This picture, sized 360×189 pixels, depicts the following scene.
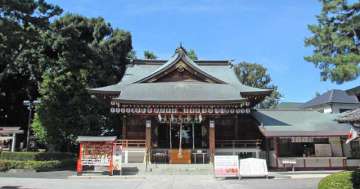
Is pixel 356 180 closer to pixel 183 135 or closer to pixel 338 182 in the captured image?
pixel 338 182

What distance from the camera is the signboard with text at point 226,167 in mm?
20078

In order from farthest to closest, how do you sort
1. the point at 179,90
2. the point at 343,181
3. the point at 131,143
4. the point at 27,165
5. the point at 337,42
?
the point at 179,90 < the point at 131,143 < the point at 27,165 < the point at 337,42 < the point at 343,181

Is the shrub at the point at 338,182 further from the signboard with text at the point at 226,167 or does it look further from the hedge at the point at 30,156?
the hedge at the point at 30,156

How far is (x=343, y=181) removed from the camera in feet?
36.2

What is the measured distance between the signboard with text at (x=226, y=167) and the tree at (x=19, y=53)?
15490 millimetres

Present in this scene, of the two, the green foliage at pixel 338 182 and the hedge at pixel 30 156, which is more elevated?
the hedge at pixel 30 156

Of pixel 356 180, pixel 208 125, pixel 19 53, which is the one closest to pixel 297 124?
pixel 208 125

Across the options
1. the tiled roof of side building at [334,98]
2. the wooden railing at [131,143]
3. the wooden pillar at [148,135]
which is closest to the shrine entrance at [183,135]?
the wooden railing at [131,143]

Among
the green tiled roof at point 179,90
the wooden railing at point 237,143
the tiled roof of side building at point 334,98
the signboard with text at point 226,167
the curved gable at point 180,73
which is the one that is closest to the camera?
the signboard with text at point 226,167

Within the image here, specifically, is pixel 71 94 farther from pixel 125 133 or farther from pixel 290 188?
pixel 290 188

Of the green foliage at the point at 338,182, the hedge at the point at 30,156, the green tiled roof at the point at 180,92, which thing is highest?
the green tiled roof at the point at 180,92

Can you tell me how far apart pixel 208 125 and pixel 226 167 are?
26.1 feet

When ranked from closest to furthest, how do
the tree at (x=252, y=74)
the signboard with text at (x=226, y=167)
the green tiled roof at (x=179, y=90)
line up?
1. the signboard with text at (x=226, y=167)
2. the green tiled roof at (x=179, y=90)
3. the tree at (x=252, y=74)

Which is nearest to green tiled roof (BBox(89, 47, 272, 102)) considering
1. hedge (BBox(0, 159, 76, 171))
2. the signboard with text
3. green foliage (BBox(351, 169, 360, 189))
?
the signboard with text
